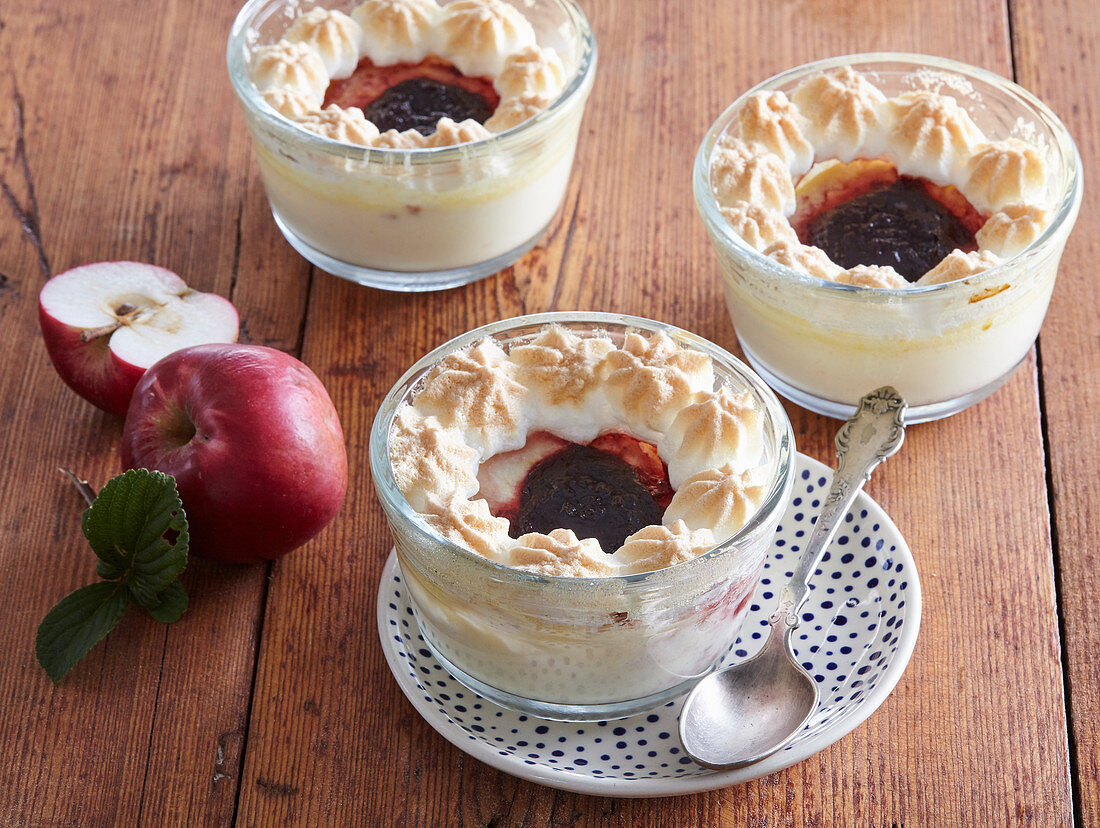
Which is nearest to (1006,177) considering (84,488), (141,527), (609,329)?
(609,329)

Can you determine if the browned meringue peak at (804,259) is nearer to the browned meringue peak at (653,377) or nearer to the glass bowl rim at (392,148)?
the browned meringue peak at (653,377)

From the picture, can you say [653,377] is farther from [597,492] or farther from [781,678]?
[781,678]

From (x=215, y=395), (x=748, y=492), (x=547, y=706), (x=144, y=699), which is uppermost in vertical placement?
(x=748, y=492)

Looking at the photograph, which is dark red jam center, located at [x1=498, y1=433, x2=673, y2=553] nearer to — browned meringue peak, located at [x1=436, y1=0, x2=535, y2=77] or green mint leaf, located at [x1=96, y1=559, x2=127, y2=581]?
green mint leaf, located at [x1=96, y1=559, x2=127, y2=581]

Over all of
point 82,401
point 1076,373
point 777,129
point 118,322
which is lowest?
point 82,401

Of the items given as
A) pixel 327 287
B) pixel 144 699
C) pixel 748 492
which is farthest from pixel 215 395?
pixel 748 492

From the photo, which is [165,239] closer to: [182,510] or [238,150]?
[238,150]

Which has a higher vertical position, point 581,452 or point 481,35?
point 481,35
